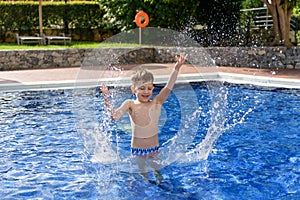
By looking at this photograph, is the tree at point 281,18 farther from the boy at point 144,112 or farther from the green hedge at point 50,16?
the boy at point 144,112

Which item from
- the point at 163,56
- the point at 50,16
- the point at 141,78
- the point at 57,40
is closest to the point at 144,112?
the point at 141,78

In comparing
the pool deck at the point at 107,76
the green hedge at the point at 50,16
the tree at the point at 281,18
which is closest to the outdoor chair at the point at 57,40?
the green hedge at the point at 50,16

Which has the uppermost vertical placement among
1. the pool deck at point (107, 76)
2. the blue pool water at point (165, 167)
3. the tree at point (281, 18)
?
the tree at point (281, 18)

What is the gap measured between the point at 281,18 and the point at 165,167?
11.7 meters

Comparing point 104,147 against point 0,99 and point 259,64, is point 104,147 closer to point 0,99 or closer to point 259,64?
point 0,99

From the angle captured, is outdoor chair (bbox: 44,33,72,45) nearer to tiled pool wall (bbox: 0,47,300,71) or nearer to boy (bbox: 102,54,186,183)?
tiled pool wall (bbox: 0,47,300,71)

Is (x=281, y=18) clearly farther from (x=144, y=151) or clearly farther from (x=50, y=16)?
(x=144, y=151)

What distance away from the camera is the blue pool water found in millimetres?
4371

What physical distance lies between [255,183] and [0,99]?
639cm

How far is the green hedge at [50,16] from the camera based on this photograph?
1948cm

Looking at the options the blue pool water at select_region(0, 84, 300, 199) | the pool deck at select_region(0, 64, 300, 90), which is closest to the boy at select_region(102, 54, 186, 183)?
the blue pool water at select_region(0, 84, 300, 199)

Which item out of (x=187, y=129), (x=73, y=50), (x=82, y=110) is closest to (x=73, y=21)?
(x=73, y=50)

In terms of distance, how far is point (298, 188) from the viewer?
4422 millimetres

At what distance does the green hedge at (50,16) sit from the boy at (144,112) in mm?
16743
